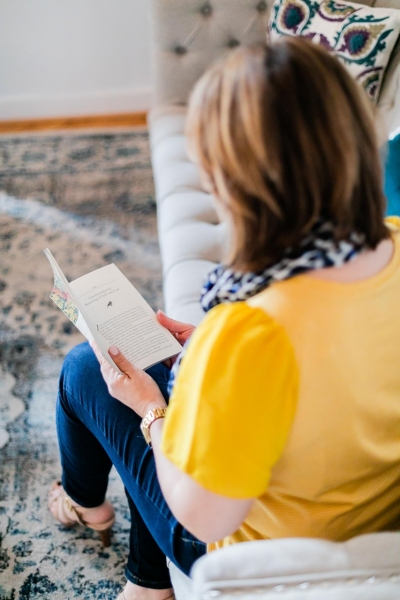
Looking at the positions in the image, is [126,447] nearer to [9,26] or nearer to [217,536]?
[217,536]

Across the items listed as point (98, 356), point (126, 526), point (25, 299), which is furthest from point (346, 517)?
point (25, 299)

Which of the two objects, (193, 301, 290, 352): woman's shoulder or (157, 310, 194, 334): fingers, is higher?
(193, 301, 290, 352): woman's shoulder

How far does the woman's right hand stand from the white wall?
193 centimetres

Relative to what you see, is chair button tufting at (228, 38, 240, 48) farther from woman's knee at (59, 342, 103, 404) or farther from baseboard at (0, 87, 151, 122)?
woman's knee at (59, 342, 103, 404)

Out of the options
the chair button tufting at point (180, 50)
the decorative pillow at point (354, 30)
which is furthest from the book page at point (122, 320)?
the chair button tufting at point (180, 50)

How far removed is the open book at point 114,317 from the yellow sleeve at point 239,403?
0.33 meters

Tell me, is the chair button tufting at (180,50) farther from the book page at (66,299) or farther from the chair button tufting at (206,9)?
the book page at (66,299)

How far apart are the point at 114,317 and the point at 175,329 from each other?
0.38ft

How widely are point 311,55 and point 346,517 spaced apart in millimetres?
557

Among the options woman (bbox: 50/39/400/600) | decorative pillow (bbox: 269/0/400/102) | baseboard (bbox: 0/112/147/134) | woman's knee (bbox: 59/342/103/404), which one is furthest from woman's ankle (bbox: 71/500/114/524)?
baseboard (bbox: 0/112/147/134)

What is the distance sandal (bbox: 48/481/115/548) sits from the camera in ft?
3.71

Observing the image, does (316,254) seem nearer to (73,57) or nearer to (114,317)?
(114,317)

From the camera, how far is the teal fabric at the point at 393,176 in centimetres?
111

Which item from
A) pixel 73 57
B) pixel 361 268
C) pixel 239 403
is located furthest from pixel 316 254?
pixel 73 57
